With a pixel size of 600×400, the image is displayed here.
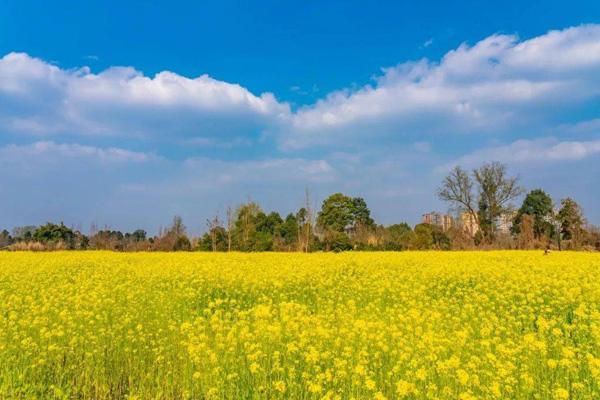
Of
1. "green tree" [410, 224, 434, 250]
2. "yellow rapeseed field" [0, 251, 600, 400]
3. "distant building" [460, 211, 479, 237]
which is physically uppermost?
"distant building" [460, 211, 479, 237]

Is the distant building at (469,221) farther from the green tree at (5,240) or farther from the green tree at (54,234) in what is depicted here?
the green tree at (5,240)

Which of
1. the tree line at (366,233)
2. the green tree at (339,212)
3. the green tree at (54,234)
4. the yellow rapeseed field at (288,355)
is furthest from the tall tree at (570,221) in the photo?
the green tree at (54,234)

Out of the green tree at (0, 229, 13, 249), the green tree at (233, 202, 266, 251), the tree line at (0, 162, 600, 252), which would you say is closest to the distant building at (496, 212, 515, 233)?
the tree line at (0, 162, 600, 252)

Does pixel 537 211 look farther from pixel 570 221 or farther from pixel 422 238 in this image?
pixel 422 238

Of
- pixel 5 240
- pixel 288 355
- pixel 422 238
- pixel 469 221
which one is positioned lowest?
pixel 288 355

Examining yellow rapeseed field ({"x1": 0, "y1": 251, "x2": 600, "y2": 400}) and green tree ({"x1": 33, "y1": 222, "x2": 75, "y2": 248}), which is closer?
yellow rapeseed field ({"x1": 0, "y1": 251, "x2": 600, "y2": 400})

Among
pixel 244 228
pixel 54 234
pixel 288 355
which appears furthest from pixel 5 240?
pixel 288 355

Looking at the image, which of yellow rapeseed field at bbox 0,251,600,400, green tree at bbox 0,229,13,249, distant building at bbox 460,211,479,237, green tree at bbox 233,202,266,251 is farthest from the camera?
distant building at bbox 460,211,479,237

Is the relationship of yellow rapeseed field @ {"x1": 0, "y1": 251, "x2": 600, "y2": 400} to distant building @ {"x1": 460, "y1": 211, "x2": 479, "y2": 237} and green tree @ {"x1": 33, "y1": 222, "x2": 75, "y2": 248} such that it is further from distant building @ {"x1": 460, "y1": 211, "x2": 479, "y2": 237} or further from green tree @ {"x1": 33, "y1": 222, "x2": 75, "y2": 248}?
distant building @ {"x1": 460, "y1": 211, "x2": 479, "y2": 237}

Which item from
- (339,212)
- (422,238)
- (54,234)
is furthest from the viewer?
(339,212)

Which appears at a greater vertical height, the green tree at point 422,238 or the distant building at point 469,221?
the distant building at point 469,221

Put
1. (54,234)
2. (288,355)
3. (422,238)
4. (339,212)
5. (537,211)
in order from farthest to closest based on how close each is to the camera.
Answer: (339,212) < (537,211) < (54,234) < (422,238) < (288,355)

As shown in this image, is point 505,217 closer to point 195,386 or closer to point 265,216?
point 265,216

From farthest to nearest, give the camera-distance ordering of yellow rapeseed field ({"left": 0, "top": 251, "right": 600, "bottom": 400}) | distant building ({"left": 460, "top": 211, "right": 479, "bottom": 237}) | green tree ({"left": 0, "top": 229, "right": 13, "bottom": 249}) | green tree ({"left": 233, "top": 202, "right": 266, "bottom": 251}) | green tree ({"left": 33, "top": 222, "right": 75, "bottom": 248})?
distant building ({"left": 460, "top": 211, "right": 479, "bottom": 237})
green tree ({"left": 0, "top": 229, "right": 13, "bottom": 249})
green tree ({"left": 33, "top": 222, "right": 75, "bottom": 248})
green tree ({"left": 233, "top": 202, "right": 266, "bottom": 251})
yellow rapeseed field ({"left": 0, "top": 251, "right": 600, "bottom": 400})
